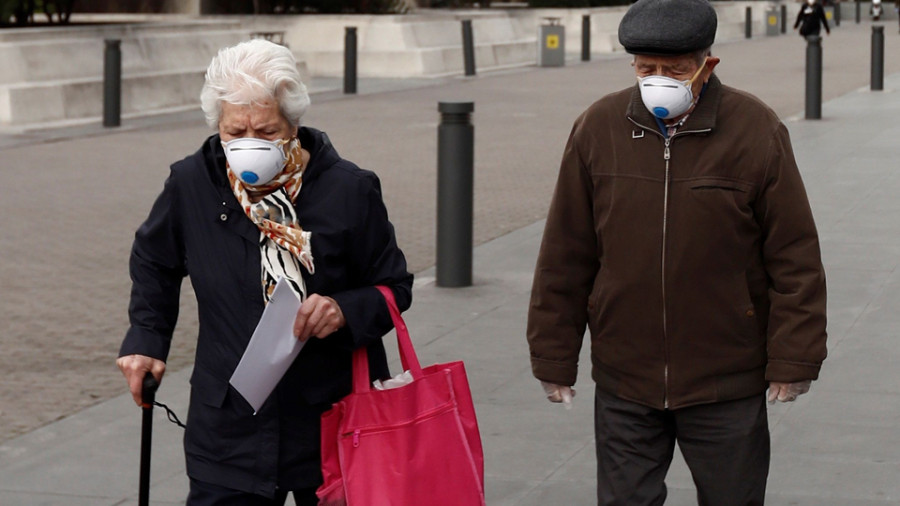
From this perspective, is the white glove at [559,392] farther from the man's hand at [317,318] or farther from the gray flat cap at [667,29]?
the gray flat cap at [667,29]

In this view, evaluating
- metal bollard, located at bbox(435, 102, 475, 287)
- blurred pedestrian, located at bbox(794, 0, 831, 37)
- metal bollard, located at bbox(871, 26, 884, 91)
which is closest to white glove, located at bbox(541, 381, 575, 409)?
metal bollard, located at bbox(435, 102, 475, 287)

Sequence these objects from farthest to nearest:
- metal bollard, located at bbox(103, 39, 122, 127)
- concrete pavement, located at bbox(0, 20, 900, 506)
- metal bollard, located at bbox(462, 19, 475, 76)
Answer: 1. metal bollard, located at bbox(462, 19, 475, 76)
2. metal bollard, located at bbox(103, 39, 122, 127)
3. concrete pavement, located at bbox(0, 20, 900, 506)

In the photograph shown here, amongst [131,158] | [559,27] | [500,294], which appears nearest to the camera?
[500,294]

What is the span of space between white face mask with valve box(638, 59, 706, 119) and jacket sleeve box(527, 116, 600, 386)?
0.25 m

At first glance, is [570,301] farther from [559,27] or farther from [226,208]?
[559,27]

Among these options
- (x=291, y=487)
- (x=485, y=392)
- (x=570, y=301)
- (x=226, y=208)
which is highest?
(x=226, y=208)

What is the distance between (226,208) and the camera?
3.41m

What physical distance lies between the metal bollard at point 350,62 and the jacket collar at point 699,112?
20.3 meters

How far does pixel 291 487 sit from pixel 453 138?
5670 millimetres

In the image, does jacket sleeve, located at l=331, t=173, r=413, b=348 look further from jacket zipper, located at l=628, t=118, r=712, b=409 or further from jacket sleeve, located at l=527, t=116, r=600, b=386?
jacket zipper, located at l=628, t=118, r=712, b=409

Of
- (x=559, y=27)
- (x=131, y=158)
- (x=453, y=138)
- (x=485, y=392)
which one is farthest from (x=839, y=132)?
(x=559, y=27)

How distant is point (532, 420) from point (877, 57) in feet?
58.6

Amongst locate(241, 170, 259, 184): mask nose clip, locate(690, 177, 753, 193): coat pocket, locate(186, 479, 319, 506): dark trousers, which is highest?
locate(241, 170, 259, 184): mask nose clip

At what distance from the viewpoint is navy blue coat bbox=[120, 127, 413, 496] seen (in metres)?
3.39
